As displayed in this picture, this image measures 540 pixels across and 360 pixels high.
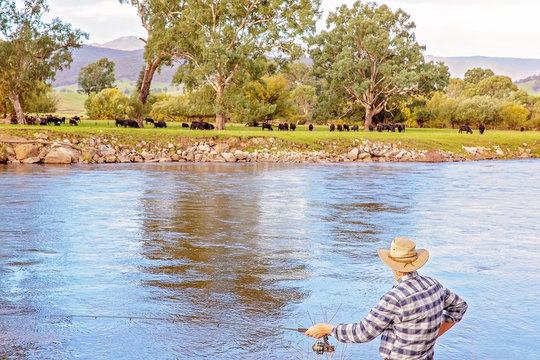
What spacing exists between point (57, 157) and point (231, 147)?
13134 mm

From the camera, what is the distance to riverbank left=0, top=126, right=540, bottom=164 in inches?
1705

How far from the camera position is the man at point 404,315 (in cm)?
524

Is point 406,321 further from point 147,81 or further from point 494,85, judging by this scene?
point 494,85

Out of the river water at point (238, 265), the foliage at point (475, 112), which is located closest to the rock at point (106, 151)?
the river water at point (238, 265)

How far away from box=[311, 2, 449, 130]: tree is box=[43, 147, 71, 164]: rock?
35191 millimetres

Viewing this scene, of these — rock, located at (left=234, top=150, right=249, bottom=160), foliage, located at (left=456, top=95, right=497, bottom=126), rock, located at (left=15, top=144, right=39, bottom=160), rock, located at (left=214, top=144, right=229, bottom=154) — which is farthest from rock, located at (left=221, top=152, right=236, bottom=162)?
foliage, located at (left=456, top=95, right=497, bottom=126)

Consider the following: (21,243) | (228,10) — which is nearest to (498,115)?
(228,10)

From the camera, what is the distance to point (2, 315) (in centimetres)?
983

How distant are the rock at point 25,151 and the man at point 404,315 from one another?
40.4m

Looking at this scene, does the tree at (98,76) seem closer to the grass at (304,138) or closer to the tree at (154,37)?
the tree at (154,37)

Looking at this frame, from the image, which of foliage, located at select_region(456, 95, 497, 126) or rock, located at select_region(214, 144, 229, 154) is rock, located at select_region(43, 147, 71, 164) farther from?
foliage, located at select_region(456, 95, 497, 126)

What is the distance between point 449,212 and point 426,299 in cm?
1777

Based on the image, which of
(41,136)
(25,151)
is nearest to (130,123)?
(41,136)

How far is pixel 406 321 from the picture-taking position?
5316mm
